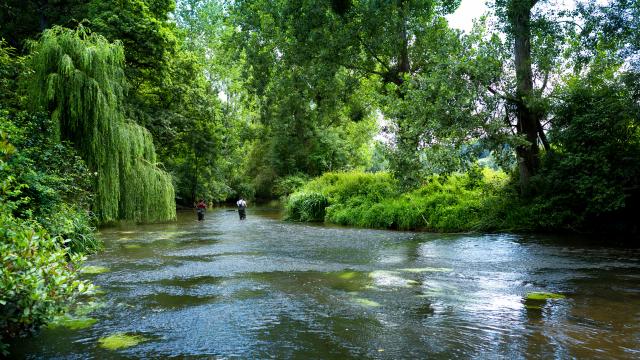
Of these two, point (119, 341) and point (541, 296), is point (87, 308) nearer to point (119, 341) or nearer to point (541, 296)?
point (119, 341)

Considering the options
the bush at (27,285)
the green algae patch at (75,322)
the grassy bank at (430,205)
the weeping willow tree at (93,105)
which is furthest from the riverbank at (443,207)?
the bush at (27,285)

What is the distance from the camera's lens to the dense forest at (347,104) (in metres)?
10.7

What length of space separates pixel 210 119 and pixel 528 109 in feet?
59.1

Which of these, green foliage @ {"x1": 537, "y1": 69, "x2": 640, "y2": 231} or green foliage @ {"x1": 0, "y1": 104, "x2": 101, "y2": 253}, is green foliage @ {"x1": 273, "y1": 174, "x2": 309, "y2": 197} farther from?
green foliage @ {"x1": 0, "y1": 104, "x2": 101, "y2": 253}

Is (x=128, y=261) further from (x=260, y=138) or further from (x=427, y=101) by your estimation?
(x=260, y=138)

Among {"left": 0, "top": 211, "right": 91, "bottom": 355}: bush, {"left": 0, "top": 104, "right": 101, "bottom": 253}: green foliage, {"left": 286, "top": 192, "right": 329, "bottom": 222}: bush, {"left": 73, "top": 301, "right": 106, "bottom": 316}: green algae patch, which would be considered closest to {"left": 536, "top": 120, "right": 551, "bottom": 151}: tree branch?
{"left": 286, "top": 192, "right": 329, "bottom": 222}: bush

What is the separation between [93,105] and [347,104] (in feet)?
52.4

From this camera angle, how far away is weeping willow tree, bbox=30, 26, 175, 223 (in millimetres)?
13031

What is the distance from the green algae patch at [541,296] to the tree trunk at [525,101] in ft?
29.5

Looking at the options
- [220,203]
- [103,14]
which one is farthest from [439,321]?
[220,203]

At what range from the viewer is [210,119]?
27.3m

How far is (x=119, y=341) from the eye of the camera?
5.21 meters

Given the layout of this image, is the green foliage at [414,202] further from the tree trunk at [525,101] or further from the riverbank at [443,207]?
the tree trunk at [525,101]

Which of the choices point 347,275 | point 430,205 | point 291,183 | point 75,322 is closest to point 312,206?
point 430,205
